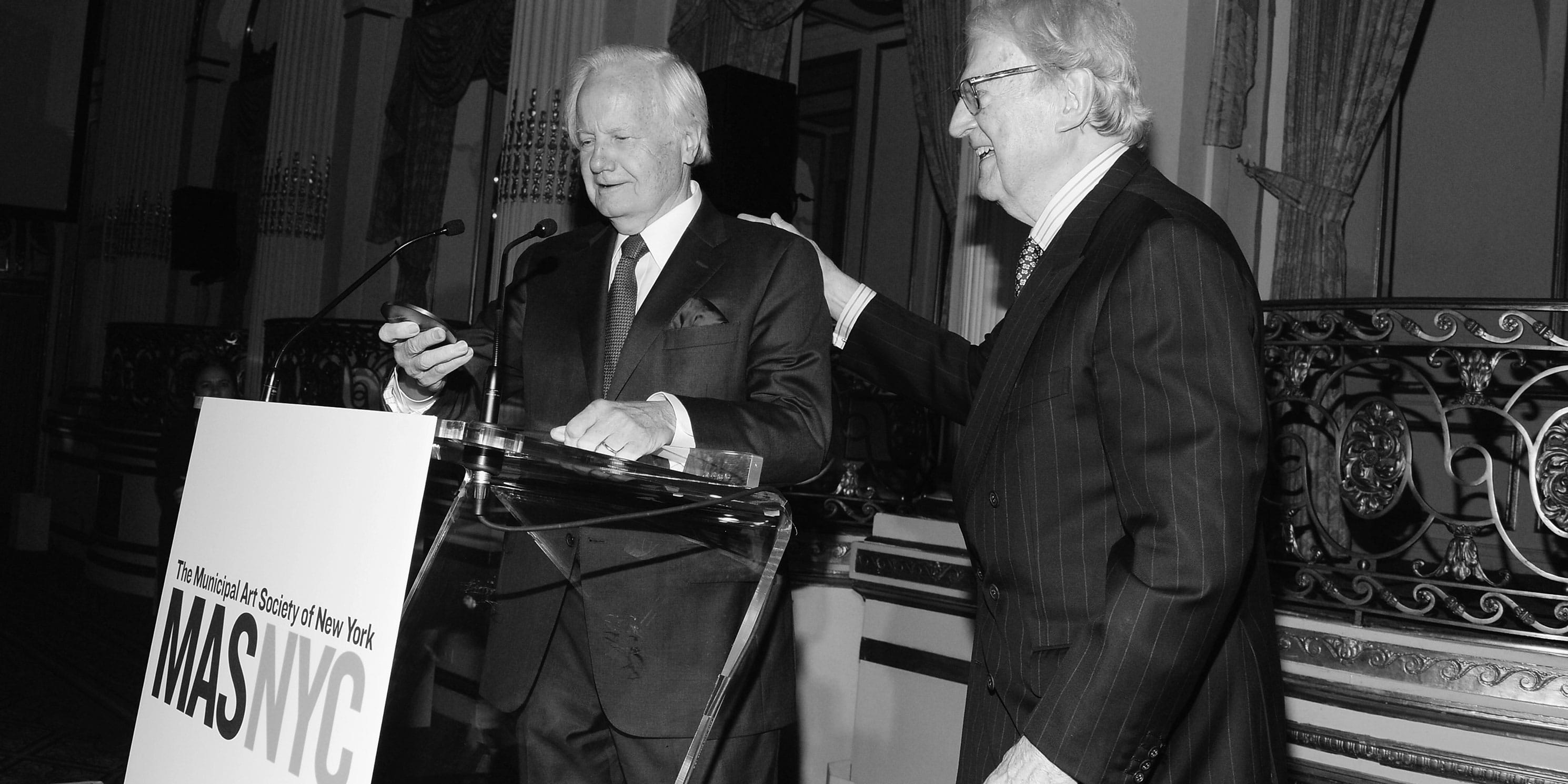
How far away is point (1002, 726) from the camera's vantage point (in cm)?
145

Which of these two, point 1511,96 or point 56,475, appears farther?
point 56,475

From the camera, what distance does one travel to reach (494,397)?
5.12 feet

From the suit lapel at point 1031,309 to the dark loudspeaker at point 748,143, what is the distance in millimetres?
2764

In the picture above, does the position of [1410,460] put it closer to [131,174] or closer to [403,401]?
[403,401]

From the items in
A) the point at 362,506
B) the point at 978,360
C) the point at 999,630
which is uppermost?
the point at 978,360

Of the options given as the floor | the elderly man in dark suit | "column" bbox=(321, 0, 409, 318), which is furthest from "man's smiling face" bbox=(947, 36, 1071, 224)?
"column" bbox=(321, 0, 409, 318)

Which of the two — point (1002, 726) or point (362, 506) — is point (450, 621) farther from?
point (1002, 726)

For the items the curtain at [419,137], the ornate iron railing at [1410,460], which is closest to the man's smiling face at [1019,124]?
the ornate iron railing at [1410,460]

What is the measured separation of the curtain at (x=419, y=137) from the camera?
29.5 feet

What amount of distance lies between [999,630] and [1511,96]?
17.0 feet

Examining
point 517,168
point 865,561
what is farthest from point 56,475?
point 865,561

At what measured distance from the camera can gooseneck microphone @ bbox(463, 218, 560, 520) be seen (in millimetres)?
1226

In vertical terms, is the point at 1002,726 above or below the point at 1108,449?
below

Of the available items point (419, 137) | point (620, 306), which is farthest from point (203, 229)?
point (620, 306)
